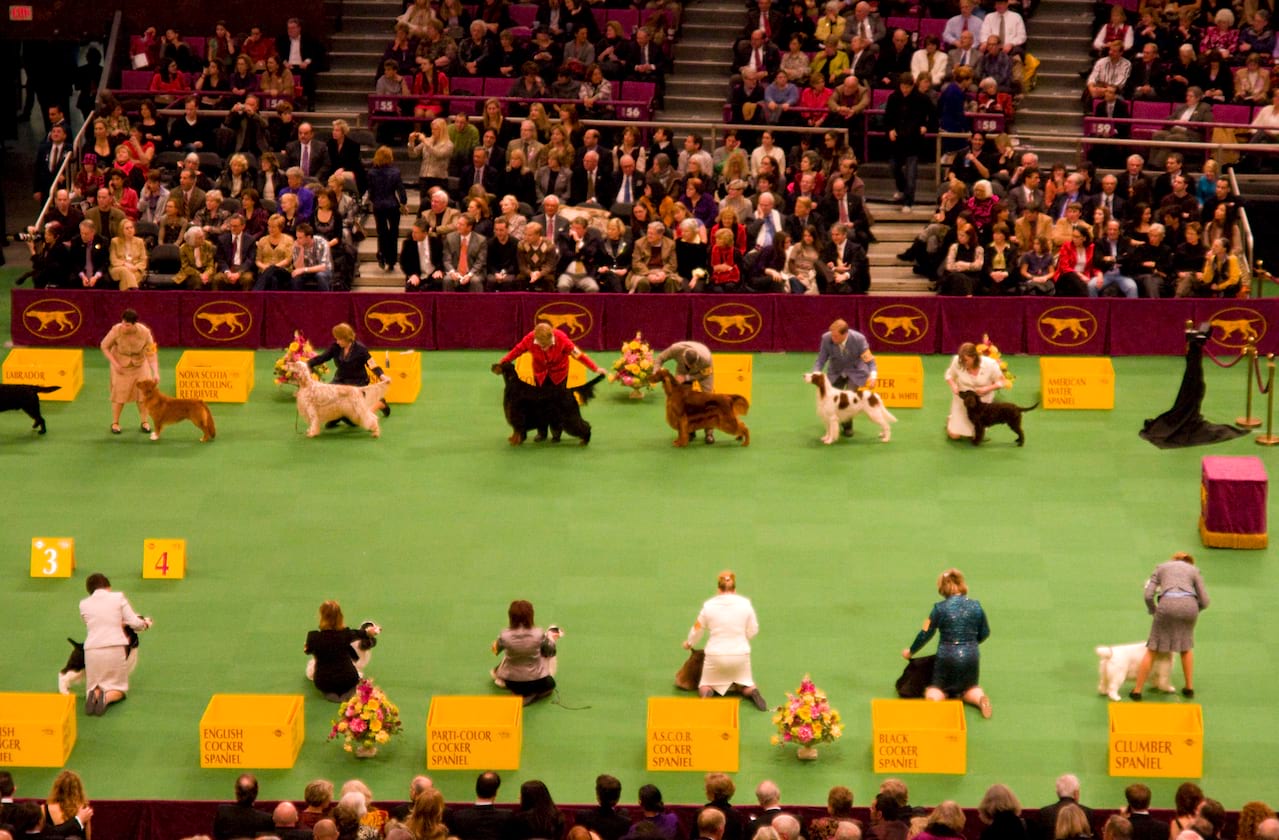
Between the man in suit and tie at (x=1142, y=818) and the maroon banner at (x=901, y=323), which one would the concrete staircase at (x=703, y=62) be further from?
the man in suit and tie at (x=1142, y=818)

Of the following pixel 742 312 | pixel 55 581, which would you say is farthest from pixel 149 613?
pixel 742 312

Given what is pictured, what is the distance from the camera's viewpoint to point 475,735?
49.3ft

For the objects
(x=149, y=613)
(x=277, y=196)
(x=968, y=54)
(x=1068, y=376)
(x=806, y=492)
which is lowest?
(x=149, y=613)

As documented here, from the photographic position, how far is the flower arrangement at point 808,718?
14961 mm

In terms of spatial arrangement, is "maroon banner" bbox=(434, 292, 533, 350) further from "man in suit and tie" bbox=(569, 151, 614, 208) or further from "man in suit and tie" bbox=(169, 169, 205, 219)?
"man in suit and tie" bbox=(169, 169, 205, 219)

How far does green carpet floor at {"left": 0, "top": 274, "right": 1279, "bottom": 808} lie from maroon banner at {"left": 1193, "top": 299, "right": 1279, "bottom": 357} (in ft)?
3.23

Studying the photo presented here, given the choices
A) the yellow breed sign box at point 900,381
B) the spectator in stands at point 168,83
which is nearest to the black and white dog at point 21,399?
the spectator in stands at point 168,83

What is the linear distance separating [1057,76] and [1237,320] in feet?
23.8

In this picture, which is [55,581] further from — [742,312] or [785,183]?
[785,183]

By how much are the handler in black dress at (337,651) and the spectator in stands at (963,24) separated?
16.5 metres

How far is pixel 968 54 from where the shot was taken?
1142 inches

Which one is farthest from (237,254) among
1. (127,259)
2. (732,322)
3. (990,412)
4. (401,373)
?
(990,412)

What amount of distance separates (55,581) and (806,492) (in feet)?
23.7

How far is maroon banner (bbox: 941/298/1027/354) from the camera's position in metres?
24.3
